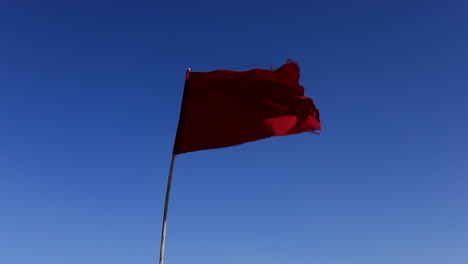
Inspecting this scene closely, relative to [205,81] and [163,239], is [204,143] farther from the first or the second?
[163,239]

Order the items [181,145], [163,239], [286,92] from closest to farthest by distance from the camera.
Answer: [163,239], [181,145], [286,92]

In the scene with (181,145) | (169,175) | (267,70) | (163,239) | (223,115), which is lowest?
(163,239)

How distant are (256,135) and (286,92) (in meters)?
1.73

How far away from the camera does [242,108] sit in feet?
56.1

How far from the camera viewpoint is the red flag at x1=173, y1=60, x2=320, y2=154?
16.5 metres

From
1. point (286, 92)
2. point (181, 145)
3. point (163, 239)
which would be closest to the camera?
point (163, 239)

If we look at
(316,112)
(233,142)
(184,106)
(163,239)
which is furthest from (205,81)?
(163,239)

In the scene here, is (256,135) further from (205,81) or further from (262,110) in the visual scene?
(205,81)

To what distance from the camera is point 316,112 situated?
16.8 meters

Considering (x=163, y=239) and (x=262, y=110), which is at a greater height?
(x=262, y=110)

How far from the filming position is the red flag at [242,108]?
1645cm

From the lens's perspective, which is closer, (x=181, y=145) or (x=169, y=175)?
(x=169, y=175)

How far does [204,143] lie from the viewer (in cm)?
1639

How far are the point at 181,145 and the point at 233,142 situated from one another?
1.47 metres
